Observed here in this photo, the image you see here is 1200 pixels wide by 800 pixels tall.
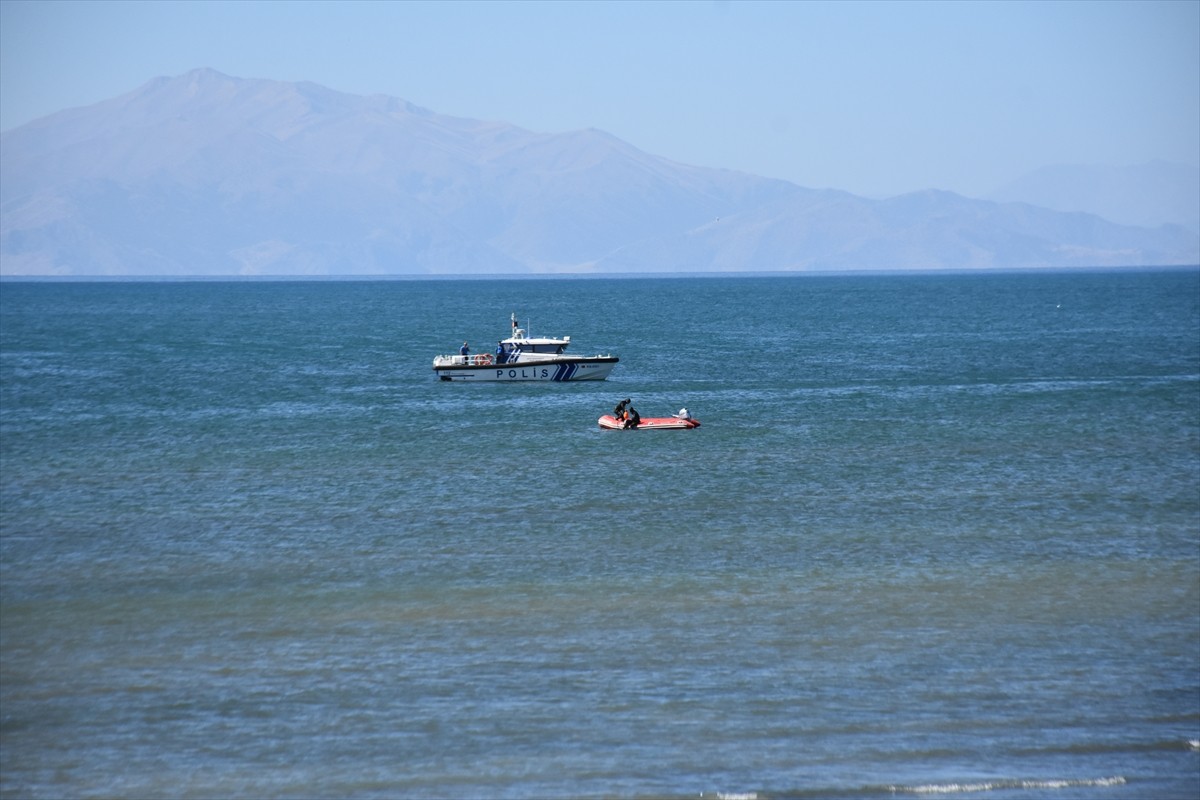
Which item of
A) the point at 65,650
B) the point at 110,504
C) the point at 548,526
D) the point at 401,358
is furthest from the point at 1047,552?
the point at 401,358

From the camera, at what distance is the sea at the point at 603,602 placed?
2423 centimetres

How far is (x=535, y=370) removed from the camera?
89.2m

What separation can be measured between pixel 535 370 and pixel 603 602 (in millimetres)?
55632

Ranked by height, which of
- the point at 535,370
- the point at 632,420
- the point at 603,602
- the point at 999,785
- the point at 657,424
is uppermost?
the point at 535,370

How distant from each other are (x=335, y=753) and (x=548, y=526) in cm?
1908

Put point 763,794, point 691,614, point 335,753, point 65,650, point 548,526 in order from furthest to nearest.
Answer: point 548,526 < point 691,614 < point 65,650 < point 335,753 < point 763,794

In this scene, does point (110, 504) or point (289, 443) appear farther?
point (289, 443)

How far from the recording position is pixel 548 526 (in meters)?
43.4

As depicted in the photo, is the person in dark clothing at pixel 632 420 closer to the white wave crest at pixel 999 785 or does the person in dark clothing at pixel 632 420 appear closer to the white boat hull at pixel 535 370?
the white boat hull at pixel 535 370

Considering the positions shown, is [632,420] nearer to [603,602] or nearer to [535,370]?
[535,370]

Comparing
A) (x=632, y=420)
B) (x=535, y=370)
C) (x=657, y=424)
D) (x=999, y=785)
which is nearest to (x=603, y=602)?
(x=999, y=785)

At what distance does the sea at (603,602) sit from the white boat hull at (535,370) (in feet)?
42.6

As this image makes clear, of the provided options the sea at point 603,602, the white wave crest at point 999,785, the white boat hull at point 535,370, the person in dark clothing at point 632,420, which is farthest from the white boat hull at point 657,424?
the white wave crest at point 999,785

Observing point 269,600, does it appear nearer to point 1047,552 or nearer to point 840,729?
point 840,729
